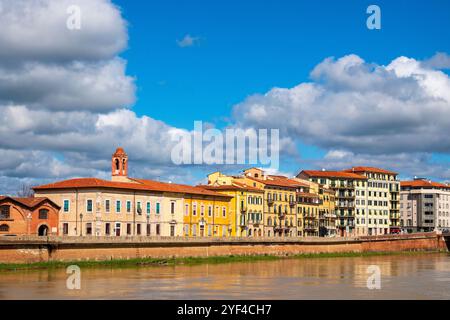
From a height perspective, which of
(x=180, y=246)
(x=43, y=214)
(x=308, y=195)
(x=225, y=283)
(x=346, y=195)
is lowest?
(x=225, y=283)

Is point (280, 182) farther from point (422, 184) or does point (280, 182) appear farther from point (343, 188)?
point (422, 184)

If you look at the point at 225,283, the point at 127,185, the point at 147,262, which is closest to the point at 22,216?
the point at 147,262

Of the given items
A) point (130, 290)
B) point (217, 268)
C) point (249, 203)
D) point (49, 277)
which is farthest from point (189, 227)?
point (130, 290)

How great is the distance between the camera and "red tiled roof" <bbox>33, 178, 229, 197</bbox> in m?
90.1

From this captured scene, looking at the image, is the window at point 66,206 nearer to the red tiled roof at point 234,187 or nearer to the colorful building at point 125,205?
the colorful building at point 125,205

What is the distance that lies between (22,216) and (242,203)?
39.6 metres

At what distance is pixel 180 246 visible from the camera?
87.4m

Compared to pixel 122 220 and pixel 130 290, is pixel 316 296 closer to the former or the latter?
pixel 130 290

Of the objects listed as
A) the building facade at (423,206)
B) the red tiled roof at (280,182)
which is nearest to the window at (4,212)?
the red tiled roof at (280,182)

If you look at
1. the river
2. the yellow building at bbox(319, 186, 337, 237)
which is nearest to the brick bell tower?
the river

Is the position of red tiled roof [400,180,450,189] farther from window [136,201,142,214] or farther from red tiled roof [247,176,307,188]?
window [136,201,142,214]

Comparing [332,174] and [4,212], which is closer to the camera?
[4,212]

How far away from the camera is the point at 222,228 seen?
11075 centimetres

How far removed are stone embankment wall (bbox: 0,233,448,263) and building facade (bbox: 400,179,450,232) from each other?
1697 inches
